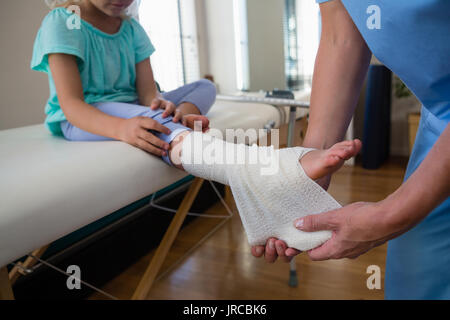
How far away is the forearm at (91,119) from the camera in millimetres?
611

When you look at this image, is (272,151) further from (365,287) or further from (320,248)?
(365,287)

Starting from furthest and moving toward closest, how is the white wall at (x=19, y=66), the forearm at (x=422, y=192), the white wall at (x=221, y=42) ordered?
1. the white wall at (x=221, y=42)
2. the white wall at (x=19, y=66)
3. the forearm at (x=422, y=192)

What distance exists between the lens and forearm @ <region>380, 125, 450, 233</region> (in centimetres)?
35

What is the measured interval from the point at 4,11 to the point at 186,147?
2.96ft

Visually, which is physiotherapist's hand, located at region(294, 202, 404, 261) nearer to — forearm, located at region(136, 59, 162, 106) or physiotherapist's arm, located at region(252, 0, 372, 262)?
physiotherapist's arm, located at region(252, 0, 372, 262)

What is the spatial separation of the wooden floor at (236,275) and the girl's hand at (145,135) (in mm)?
669

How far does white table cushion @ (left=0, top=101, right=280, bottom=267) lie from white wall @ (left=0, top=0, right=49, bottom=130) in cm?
51

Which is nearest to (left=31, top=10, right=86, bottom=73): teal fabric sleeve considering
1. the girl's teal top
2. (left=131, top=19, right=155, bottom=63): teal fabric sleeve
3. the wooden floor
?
the girl's teal top

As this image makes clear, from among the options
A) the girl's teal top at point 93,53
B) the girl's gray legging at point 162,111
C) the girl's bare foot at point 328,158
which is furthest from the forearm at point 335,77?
the girl's teal top at point 93,53

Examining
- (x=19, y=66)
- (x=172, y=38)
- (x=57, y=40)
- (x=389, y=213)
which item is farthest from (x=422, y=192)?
(x=172, y=38)

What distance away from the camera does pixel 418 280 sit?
Result: 1.62ft

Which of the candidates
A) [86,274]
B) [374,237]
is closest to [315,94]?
[374,237]

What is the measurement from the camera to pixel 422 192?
364 mm

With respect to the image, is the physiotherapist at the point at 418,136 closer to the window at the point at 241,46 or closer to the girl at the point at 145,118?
the girl at the point at 145,118
